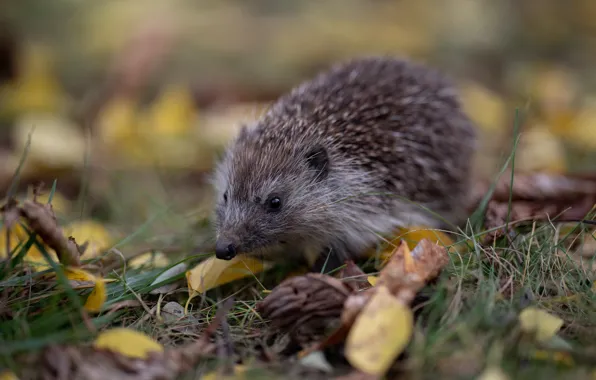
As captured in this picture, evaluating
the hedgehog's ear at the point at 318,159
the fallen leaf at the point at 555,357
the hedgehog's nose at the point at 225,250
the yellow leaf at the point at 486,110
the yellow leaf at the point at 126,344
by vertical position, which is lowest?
the yellow leaf at the point at 486,110

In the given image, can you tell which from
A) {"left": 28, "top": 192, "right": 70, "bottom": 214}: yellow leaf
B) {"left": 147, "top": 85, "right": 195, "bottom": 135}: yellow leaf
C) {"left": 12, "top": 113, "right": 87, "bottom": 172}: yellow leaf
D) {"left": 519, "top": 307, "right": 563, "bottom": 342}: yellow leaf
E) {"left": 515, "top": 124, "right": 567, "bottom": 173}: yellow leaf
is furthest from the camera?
{"left": 147, "top": 85, "right": 195, "bottom": 135}: yellow leaf

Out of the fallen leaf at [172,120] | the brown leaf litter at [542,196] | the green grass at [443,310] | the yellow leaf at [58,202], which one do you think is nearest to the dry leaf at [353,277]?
the green grass at [443,310]

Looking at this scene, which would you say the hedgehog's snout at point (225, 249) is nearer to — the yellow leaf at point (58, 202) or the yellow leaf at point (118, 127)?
the yellow leaf at point (58, 202)

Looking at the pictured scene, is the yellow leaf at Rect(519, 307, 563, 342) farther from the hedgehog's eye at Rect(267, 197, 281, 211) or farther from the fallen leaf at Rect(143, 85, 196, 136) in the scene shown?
the fallen leaf at Rect(143, 85, 196, 136)

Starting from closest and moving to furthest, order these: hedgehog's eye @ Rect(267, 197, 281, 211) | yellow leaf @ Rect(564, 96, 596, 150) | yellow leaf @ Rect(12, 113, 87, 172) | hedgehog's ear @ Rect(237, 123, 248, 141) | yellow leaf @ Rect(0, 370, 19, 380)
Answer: yellow leaf @ Rect(0, 370, 19, 380) < hedgehog's eye @ Rect(267, 197, 281, 211) < hedgehog's ear @ Rect(237, 123, 248, 141) < yellow leaf @ Rect(12, 113, 87, 172) < yellow leaf @ Rect(564, 96, 596, 150)

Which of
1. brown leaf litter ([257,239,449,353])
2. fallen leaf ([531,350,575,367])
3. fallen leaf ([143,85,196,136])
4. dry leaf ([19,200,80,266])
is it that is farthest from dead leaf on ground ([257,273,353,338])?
fallen leaf ([143,85,196,136])

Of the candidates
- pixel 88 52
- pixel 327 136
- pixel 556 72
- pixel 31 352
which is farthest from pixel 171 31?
pixel 31 352
